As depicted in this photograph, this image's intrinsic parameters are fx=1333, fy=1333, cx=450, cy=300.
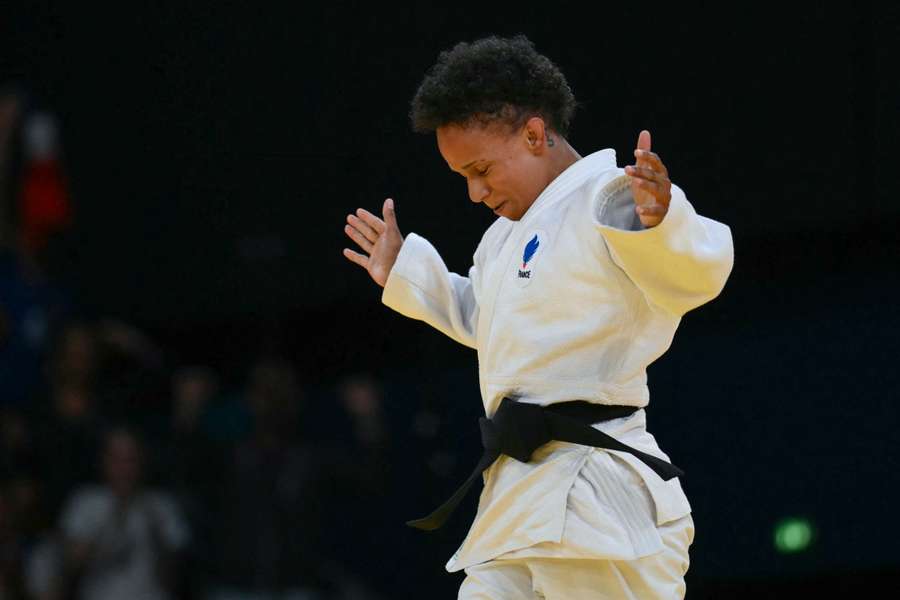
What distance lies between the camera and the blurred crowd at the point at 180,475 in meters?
4.23

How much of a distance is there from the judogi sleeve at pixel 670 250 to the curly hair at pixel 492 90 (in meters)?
0.32

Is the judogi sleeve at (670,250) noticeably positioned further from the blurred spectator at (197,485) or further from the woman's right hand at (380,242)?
the blurred spectator at (197,485)

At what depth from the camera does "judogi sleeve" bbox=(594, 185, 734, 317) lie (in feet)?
6.85

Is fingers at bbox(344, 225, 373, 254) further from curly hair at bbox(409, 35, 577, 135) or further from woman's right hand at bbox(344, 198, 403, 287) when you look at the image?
curly hair at bbox(409, 35, 577, 135)

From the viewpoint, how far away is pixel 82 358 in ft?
14.5

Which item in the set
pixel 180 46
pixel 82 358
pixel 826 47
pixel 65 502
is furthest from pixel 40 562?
pixel 826 47

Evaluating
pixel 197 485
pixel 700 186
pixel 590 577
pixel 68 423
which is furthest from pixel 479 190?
pixel 68 423

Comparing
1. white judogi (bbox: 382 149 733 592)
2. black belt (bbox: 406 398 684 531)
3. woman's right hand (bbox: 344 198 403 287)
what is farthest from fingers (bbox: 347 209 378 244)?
black belt (bbox: 406 398 684 531)

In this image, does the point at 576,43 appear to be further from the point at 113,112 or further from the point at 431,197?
the point at 113,112

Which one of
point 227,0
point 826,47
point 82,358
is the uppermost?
point 227,0

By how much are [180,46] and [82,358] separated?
1080 mm

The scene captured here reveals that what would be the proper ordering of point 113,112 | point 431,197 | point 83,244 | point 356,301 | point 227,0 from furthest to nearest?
1. point 83,244
2. point 113,112
3. point 356,301
4. point 227,0
5. point 431,197

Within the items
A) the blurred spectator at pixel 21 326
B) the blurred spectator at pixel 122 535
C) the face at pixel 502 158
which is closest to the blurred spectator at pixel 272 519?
the blurred spectator at pixel 122 535

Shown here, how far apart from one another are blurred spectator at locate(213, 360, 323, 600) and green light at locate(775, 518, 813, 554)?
4.68ft
